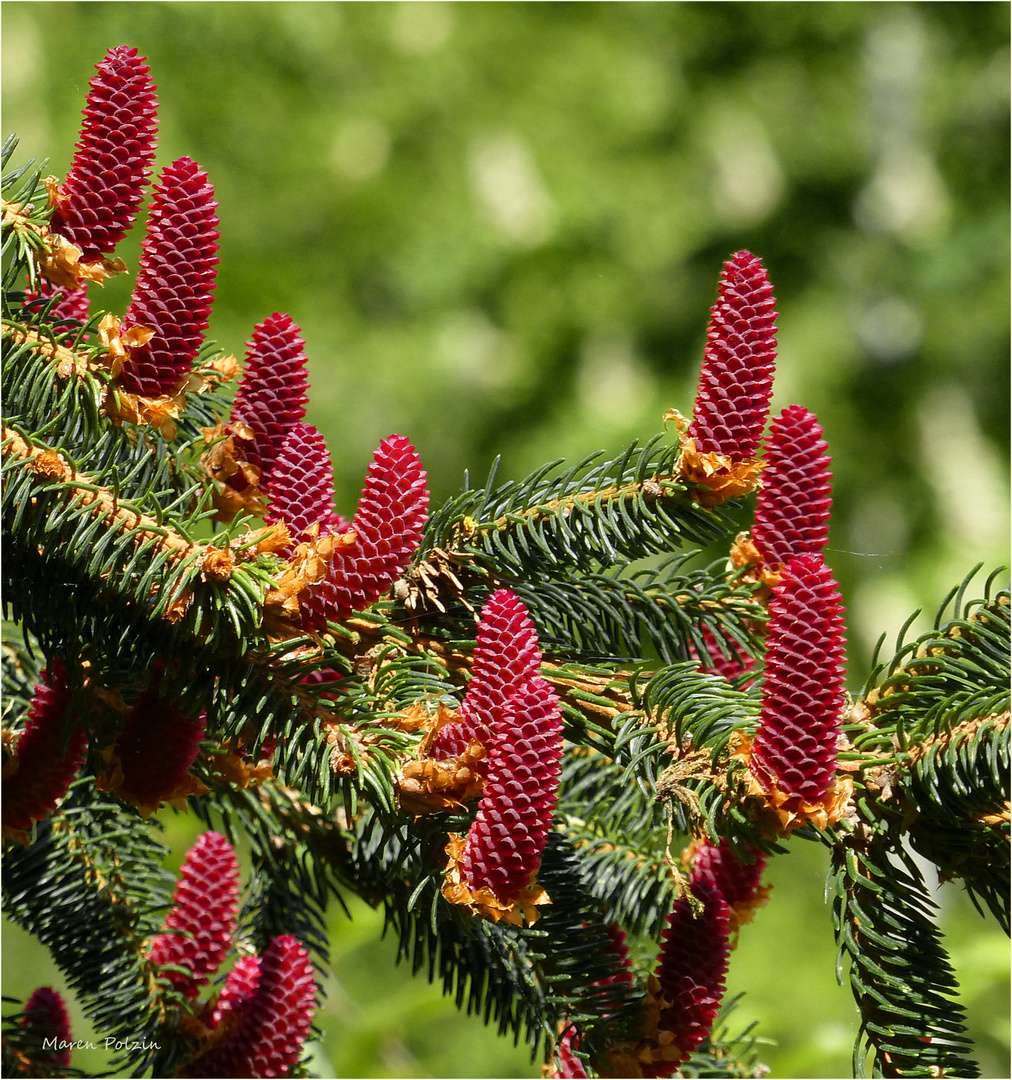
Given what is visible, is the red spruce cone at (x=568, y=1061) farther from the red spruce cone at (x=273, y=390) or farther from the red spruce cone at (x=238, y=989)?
the red spruce cone at (x=273, y=390)

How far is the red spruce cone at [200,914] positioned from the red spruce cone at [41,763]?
10 centimetres

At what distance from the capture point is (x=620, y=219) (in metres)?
5.03

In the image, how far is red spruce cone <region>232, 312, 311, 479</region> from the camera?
0.54 metres

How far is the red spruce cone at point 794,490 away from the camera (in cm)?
55

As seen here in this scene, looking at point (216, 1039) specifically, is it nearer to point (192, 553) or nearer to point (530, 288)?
point (192, 553)

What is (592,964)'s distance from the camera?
516mm

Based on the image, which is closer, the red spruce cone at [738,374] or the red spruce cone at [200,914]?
the red spruce cone at [738,374]

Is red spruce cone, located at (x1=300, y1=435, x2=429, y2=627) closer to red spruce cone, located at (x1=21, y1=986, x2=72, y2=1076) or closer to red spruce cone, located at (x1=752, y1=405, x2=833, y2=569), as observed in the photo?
red spruce cone, located at (x1=752, y1=405, x2=833, y2=569)

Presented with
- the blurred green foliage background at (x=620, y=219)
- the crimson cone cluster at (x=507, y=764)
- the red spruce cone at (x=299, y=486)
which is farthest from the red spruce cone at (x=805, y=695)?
the blurred green foliage background at (x=620, y=219)

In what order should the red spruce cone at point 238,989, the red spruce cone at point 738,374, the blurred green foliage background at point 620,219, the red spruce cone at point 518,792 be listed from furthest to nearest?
the blurred green foliage background at point 620,219
the red spruce cone at point 238,989
the red spruce cone at point 738,374
the red spruce cone at point 518,792

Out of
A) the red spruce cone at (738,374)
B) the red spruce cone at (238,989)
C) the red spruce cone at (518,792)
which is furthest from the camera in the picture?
the red spruce cone at (238,989)

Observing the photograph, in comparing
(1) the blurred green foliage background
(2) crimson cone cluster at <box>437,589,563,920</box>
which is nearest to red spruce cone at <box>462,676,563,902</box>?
(2) crimson cone cluster at <box>437,589,563,920</box>

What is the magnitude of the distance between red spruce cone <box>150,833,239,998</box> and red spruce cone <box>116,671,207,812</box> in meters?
0.14

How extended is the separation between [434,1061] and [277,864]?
2.72 metres
